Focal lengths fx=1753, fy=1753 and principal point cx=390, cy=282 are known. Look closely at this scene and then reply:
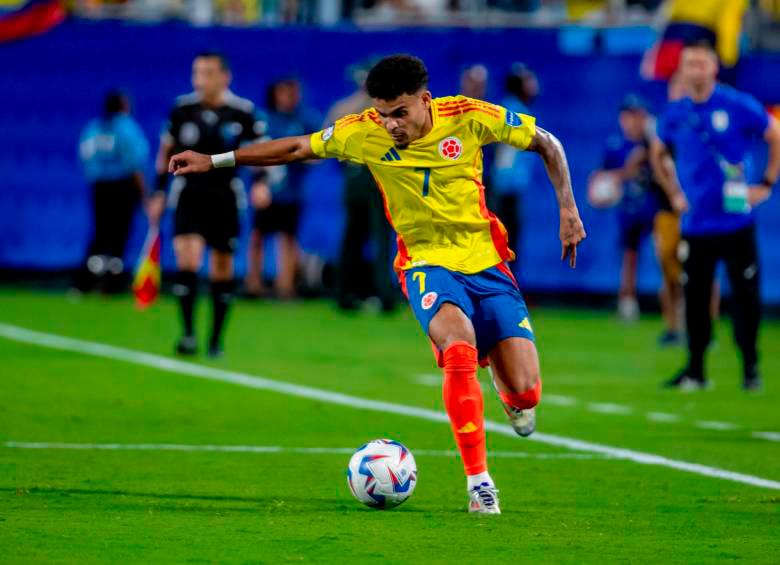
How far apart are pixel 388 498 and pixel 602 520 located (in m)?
0.92

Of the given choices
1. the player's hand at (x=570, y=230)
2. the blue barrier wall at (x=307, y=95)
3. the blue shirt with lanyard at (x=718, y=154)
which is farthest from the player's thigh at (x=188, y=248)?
the blue barrier wall at (x=307, y=95)

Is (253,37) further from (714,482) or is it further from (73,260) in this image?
(714,482)

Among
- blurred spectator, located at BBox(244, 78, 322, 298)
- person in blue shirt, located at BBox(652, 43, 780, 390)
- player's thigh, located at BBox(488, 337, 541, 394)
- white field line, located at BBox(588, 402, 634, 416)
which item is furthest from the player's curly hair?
blurred spectator, located at BBox(244, 78, 322, 298)

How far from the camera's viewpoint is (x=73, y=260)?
2327 cm

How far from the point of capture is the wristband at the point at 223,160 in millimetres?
7902

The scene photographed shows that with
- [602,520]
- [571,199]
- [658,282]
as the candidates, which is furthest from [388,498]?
[658,282]

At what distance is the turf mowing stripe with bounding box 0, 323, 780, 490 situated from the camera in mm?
9234

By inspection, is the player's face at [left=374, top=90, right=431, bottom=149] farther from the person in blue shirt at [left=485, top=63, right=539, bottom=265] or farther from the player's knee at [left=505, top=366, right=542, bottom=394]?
the person in blue shirt at [left=485, top=63, right=539, bottom=265]

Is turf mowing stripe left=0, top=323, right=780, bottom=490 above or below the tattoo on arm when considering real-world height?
below

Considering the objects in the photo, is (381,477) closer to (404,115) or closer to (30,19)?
(404,115)

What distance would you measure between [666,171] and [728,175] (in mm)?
765

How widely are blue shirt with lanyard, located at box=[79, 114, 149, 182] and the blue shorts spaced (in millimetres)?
13648

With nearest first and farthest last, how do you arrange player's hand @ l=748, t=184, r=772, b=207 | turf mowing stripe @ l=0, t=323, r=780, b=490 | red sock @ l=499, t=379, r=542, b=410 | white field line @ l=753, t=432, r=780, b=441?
1. red sock @ l=499, t=379, r=542, b=410
2. turf mowing stripe @ l=0, t=323, r=780, b=490
3. white field line @ l=753, t=432, r=780, b=441
4. player's hand @ l=748, t=184, r=772, b=207

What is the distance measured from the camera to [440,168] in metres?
8.08
